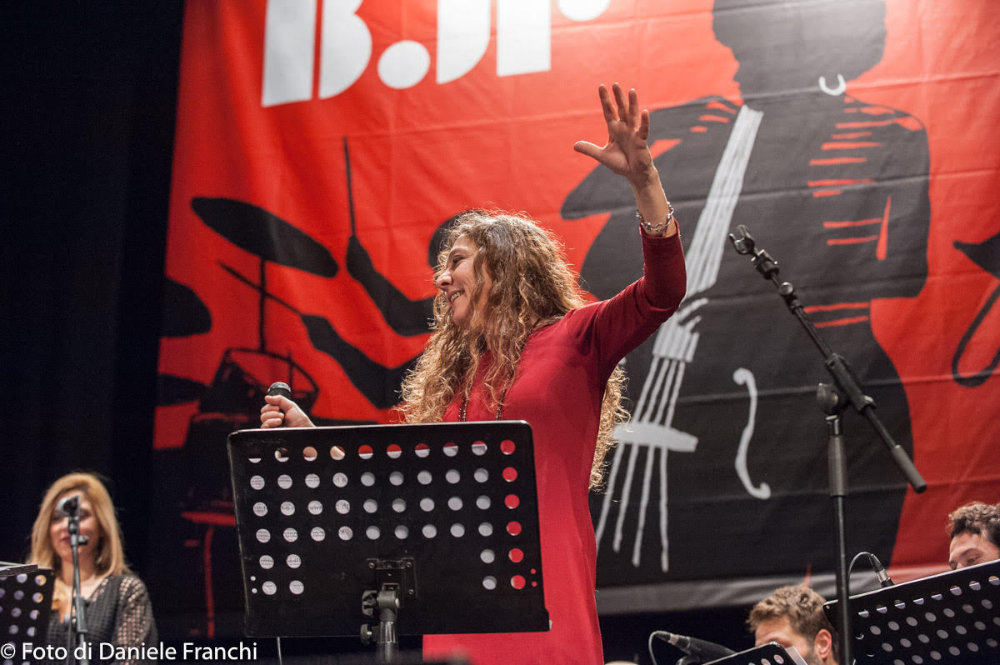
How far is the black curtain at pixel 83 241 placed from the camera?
4.29 metres

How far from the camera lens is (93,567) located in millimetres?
4266

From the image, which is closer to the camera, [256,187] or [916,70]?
[916,70]

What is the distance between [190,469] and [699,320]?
7.21 feet

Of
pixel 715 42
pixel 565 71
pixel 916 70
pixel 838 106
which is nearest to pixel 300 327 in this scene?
pixel 565 71

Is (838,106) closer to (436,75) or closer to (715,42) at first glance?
(715,42)

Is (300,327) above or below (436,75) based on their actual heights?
below

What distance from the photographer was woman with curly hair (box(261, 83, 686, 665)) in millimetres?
2010

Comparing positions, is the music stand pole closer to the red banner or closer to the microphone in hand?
the microphone in hand

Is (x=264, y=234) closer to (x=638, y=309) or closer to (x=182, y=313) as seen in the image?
(x=182, y=313)

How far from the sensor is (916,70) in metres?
3.77

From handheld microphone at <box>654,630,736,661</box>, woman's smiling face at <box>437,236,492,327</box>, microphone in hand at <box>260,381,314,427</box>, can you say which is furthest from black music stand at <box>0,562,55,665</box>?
handheld microphone at <box>654,630,736,661</box>

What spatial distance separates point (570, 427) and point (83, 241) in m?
3.18

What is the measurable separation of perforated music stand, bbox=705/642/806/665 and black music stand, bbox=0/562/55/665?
5.68ft

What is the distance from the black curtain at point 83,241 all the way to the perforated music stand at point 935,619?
10.5 ft
